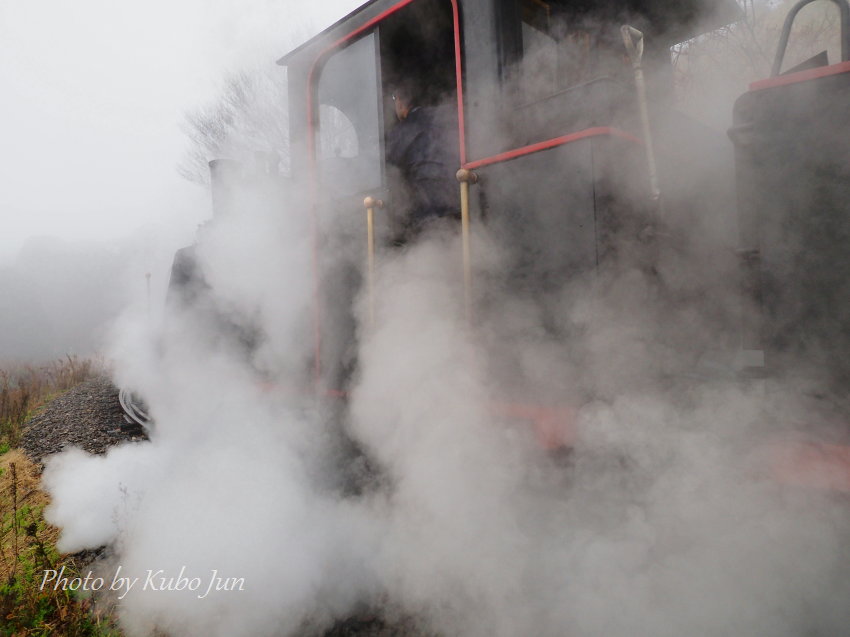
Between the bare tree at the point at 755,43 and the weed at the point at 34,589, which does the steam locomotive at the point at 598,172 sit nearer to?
the weed at the point at 34,589

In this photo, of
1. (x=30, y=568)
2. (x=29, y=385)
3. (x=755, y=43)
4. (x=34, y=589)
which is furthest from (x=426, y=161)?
(x=29, y=385)

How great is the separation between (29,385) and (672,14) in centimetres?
913

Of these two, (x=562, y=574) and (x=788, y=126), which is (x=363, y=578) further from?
(x=788, y=126)

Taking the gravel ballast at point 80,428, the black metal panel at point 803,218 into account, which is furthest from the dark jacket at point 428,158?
the gravel ballast at point 80,428

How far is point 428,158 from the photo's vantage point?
229 centimetres

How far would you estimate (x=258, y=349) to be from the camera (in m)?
3.04

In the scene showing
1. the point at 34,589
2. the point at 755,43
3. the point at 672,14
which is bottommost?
the point at 34,589

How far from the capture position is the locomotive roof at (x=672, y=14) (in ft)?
8.24

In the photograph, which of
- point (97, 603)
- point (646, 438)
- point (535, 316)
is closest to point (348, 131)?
point (535, 316)

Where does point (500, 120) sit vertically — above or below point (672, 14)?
below

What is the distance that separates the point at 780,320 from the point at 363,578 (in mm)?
1833

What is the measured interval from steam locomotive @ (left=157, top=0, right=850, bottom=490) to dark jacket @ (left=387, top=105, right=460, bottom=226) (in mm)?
75

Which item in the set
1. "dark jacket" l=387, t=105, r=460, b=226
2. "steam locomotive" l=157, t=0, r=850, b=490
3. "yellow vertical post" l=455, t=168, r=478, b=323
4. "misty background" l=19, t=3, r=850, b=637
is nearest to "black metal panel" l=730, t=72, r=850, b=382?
"steam locomotive" l=157, t=0, r=850, b=490

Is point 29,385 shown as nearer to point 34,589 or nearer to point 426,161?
point 34,589
